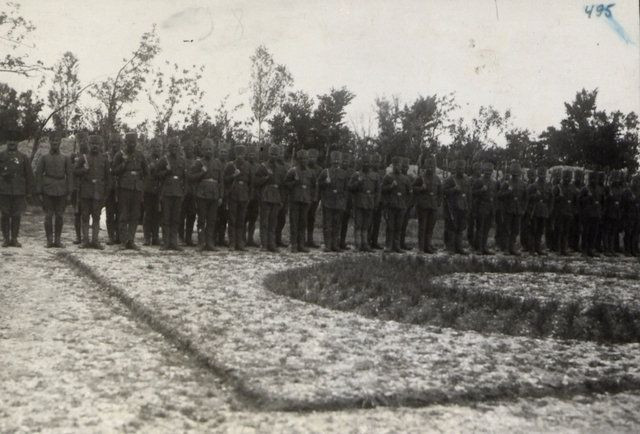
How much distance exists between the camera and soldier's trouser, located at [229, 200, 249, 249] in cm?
1338

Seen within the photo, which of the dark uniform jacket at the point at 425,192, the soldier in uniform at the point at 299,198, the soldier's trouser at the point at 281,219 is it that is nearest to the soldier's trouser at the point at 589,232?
the dark uniform jacket at the point at 425,192

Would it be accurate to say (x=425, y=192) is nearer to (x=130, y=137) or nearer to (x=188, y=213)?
(x=188, y=213)

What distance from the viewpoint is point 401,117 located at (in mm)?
40531

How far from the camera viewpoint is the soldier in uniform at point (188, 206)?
13266mm

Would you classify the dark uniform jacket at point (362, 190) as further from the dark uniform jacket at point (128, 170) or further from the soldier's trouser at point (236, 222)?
the dark uniform jacket at point (128, 170)

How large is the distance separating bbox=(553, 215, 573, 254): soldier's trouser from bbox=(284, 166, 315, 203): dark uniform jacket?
669 centimetres

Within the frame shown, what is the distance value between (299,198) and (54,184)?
4.53m

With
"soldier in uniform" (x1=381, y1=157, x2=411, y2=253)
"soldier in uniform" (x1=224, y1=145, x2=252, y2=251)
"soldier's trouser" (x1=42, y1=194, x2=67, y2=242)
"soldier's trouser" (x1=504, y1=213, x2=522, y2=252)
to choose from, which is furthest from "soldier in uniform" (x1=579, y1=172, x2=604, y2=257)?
"soldier's trouser" (x1=42, y1=194, x2=67, y2=242)

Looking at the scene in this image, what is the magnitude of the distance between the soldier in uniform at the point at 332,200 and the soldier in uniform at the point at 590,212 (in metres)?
6.39

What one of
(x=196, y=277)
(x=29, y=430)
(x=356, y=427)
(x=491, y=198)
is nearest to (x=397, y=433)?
(x=356, y=427)

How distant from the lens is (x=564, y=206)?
16.6m

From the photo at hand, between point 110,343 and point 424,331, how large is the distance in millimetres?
2819

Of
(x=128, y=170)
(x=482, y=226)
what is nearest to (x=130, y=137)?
(x=128, y=170)

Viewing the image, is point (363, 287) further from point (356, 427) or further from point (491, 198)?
point (491, 198)
